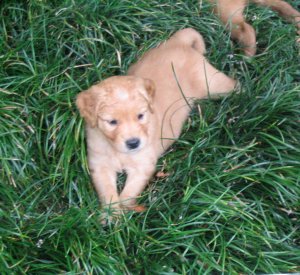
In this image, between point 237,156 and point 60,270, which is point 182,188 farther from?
point 60,270

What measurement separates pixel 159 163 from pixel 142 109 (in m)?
0.66

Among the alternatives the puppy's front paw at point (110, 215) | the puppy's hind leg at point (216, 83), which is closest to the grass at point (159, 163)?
the puppy's front paw at point (110, 215)

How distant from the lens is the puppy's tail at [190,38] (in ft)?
17.1

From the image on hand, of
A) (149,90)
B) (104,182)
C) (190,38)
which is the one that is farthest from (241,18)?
(104,182)

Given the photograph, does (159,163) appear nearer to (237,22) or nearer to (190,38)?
(190,38)

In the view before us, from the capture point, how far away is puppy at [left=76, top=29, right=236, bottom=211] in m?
4.19

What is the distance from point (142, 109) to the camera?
13.8 feet

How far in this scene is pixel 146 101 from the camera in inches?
167

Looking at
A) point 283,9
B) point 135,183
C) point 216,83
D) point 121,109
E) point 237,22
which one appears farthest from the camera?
point 283,9


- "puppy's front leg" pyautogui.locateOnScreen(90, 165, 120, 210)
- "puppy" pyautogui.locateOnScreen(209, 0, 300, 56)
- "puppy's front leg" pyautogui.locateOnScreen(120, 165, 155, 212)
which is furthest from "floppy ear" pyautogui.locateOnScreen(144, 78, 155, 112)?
"puppy" pyautogui.locateOnScreen(209, 0, 300, 56)

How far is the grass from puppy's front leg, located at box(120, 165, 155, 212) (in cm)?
8

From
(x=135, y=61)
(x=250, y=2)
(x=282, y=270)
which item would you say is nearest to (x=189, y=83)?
(x=135, y=61)

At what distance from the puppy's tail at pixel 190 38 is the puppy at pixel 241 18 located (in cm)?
38

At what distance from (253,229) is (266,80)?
1.35 m
